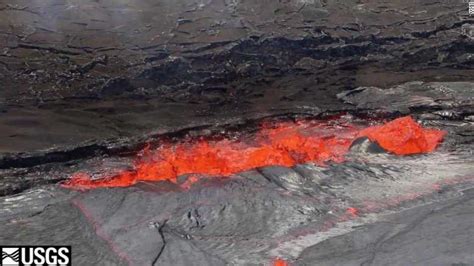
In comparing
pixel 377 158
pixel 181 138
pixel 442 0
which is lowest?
pixel 181 138

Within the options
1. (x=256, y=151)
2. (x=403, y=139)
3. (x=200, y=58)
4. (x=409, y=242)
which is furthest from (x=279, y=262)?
(x=200, y=58)

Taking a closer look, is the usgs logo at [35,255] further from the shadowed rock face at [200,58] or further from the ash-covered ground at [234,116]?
the shadowed rock face at [200,58]

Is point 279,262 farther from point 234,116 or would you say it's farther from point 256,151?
point 234,116

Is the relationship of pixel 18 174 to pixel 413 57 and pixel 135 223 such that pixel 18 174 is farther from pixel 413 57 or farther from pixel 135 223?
pixel 413 57

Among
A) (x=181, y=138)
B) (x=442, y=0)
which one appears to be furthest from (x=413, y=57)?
(x=181, y=138)

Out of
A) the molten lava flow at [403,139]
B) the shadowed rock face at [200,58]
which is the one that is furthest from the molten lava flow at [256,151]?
the shadowed rock face at [200,58]

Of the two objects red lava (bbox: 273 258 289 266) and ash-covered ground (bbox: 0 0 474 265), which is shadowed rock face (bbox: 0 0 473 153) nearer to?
ash-covered ground (bbox: 0 0 474 265)

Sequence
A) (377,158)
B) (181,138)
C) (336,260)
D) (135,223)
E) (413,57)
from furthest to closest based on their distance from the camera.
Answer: (413,57) < (181,138) < (377,158) < (135,223) < (336,260)
